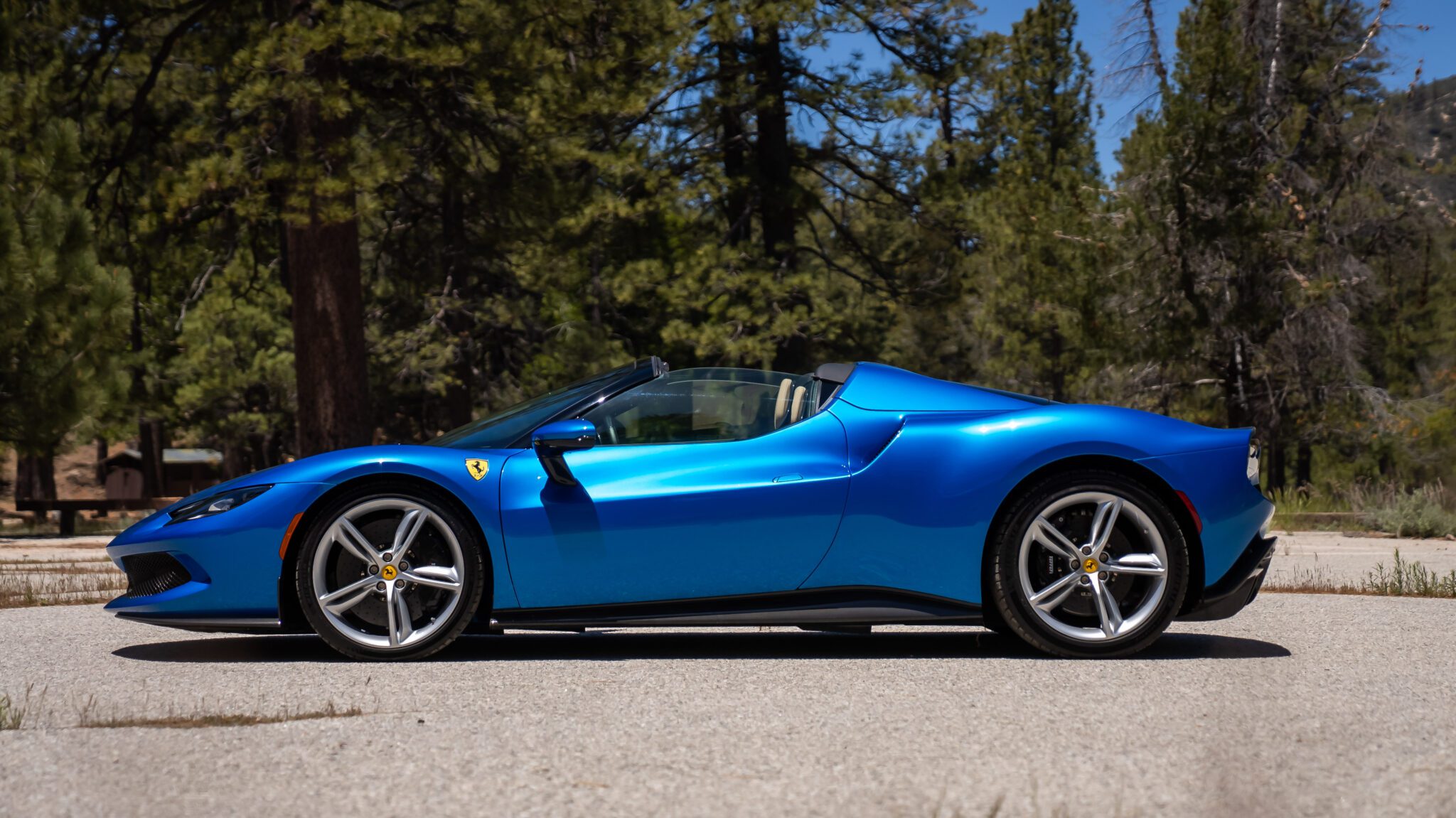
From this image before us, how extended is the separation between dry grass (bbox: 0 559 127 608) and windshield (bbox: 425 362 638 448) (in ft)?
10.1

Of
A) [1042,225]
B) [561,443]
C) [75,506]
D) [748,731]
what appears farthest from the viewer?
[1042,225]

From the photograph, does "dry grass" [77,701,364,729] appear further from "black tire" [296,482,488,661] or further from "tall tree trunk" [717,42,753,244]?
"tall tree trunk" [717,42,753,244]

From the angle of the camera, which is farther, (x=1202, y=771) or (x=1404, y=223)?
(x=1404, y=223)

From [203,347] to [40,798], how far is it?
1107 inches

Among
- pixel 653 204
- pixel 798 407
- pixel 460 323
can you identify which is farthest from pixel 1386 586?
pixel 460 323

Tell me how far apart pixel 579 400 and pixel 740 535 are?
0.89m

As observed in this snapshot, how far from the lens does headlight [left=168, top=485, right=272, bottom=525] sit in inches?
209

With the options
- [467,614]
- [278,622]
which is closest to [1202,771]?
[467,614]

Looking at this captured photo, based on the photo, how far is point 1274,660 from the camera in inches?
210

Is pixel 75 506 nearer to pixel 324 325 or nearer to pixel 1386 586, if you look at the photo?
pixel 324 325

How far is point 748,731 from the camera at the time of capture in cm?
400

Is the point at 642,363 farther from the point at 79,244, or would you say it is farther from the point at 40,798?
the point at 79,244

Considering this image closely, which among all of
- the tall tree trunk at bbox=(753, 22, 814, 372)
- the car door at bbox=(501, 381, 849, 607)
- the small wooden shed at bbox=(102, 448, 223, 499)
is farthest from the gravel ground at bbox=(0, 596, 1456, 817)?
the small wooden shed at bbox=(102, 448, 223, 499)

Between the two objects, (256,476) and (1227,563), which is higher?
(256,476)
